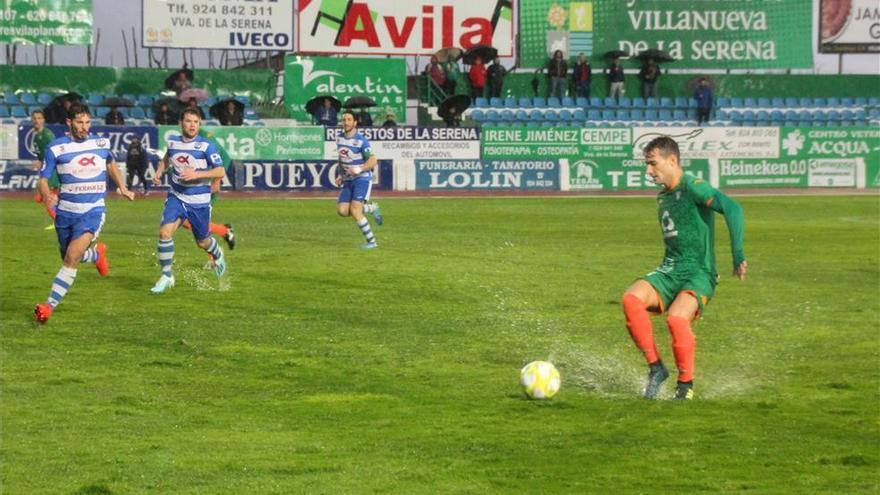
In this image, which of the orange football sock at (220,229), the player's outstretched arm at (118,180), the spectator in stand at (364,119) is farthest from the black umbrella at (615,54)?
the player's outstretched arm at (118,180)

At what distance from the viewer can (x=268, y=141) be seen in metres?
40.7

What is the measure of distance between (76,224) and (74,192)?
0.32 metres

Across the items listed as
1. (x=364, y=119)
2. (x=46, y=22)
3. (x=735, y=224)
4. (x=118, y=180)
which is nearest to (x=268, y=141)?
(x=364, y=119)

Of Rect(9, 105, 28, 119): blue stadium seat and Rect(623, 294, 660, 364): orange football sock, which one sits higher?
Rect(9, 105, 28, 119): blue stadium seat

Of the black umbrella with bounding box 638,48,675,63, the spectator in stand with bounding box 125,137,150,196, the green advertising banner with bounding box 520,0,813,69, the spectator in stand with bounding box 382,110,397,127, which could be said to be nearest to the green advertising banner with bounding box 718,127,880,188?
the black umbrella with bounding box 638,48,675,63

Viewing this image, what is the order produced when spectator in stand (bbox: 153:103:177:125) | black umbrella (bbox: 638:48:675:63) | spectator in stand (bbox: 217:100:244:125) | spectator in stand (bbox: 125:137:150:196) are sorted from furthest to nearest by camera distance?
black umbrella (bbox: 638:48:675:63)
spectator in stand (bbox: 217:100:244:125)
spectator in stand (bbox: 153:103:177:125)
spectator in stand (bbox: 125:137:150:196)

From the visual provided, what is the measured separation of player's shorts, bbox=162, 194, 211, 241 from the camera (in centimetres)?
1623

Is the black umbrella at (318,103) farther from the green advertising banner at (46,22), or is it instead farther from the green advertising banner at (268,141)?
the green advertising banner at (46,22)

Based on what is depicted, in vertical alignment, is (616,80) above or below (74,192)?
above

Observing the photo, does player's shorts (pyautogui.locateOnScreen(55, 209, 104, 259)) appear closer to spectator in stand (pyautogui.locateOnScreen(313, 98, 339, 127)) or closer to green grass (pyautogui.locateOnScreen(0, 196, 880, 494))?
green grass (pyautogui.locateOnScreen(0, 196, 880, 494))

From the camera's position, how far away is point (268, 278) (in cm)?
1778

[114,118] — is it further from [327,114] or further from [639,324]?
[639,324]

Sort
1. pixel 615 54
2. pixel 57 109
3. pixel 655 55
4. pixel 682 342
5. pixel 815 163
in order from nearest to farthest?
pixel 682 342, pixel 57 109, pixel 815 163, pixel 655 55, pixel 615 54

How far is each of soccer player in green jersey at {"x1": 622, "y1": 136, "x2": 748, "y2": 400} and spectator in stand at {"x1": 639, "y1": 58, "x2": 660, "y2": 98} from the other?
137ft
